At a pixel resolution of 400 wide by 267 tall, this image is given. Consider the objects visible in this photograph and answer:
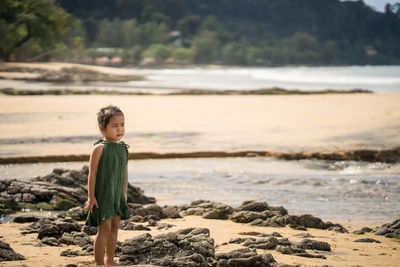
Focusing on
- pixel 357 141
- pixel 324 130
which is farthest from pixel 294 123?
pixel 357 141

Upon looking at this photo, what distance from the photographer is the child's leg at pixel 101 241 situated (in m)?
4.71

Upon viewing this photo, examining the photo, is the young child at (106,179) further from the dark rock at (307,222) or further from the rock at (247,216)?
the dark rock at (307,222)

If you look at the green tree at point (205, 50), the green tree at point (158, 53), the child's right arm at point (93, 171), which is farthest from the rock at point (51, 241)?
the green tree at point (205, 50)

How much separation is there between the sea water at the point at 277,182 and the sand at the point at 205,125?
142 centimetres

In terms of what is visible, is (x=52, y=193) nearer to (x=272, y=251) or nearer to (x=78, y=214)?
(x=78, y=214)

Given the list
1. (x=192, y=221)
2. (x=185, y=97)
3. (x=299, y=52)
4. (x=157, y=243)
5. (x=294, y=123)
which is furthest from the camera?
(x=299, y=52)

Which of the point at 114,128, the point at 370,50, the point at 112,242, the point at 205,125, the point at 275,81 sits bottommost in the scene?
the point at 112,242

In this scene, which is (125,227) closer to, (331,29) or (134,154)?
(134,154)

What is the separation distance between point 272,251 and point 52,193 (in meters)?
3.74

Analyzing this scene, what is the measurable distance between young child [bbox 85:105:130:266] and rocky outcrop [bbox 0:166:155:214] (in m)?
3.50

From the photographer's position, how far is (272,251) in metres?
5.64

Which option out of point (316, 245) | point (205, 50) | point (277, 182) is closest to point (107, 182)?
point (316, 245)

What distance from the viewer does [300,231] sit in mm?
7027

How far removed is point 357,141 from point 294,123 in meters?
3.73
